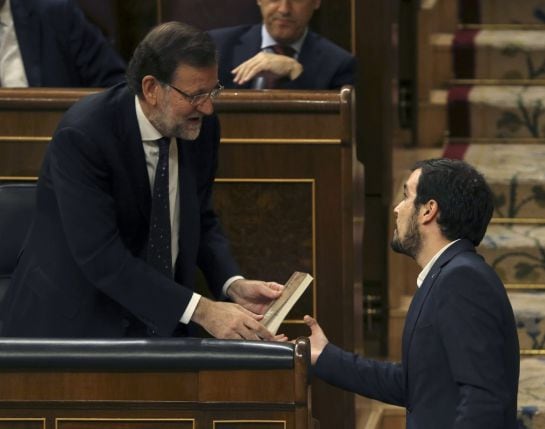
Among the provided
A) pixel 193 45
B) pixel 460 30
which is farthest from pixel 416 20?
pixel 193 45

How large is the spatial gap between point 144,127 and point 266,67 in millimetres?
845

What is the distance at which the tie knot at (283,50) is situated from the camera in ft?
13.7

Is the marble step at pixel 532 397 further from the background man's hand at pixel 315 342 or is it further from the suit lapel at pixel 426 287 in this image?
the suit lapel at pixel 426 287

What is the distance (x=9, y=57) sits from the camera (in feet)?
13.2

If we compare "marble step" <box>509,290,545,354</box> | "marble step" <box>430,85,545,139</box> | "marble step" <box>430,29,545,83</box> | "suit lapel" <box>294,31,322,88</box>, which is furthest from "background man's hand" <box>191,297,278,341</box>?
"marble step" <box>430,29,545,83</box>

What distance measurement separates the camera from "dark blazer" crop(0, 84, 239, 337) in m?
3.05

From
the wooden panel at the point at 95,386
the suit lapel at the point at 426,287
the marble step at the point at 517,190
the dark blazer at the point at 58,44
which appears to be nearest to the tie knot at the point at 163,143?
the wooden panel at the point at 95,386

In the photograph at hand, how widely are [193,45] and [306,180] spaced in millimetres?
666

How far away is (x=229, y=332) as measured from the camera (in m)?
3.00

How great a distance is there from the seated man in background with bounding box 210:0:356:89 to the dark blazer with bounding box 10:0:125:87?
0.30 m

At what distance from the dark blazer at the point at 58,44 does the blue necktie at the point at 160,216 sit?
87 cm

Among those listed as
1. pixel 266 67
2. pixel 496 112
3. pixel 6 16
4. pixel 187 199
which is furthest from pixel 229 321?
pixel 496 112

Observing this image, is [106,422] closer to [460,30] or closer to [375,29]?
[375,29]

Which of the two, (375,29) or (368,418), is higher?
(375,29)
